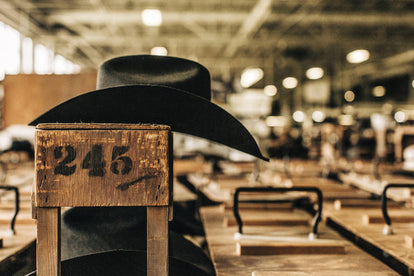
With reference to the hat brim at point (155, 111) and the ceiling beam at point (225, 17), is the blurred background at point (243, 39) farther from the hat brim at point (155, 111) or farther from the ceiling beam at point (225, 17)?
the hat brim at point (155, 111)

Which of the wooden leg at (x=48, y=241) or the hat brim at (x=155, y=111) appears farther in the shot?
the hat brim at (x=155, y=111)

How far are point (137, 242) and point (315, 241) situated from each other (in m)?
0.66

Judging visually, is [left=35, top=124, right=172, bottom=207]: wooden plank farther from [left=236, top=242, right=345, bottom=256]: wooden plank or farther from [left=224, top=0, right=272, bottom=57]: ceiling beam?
[left=224, top=0, right=272, bottom=57]: ceiling beam

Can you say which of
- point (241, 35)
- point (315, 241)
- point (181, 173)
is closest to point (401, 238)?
point (315, 241)

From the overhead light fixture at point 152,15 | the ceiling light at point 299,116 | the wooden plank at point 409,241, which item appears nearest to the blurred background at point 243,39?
the overhead light fixture at point 152,15

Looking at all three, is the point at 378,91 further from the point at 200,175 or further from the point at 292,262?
the point at 292,262

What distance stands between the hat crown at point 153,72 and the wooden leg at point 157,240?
1.45 feet

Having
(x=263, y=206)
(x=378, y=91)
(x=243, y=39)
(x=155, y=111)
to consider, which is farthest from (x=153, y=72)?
(x=378, y=91)

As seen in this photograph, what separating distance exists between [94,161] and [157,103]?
0.25 metres

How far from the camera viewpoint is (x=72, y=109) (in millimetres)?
937

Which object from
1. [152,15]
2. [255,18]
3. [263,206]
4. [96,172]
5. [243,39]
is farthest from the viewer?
[243,39]

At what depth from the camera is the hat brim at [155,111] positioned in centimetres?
91

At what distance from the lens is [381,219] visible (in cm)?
166

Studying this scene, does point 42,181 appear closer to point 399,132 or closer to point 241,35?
point 399,132
